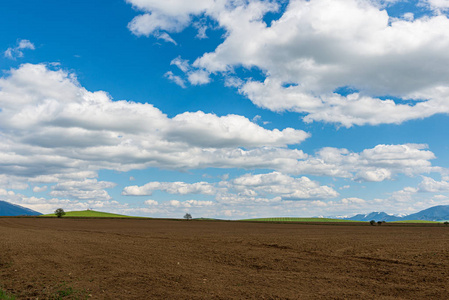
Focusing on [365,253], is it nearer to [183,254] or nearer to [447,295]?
[447,295]

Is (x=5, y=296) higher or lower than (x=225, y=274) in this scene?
lower

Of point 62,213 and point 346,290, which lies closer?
point 346,290

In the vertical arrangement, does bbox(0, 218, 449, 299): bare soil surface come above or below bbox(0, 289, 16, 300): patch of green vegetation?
above

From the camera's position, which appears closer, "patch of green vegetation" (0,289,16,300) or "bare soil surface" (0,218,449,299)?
"patch of green vegetation" (0,289,16,300)

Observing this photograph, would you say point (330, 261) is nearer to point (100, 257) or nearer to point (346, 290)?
point (346, 290)

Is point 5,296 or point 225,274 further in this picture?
point 225,274

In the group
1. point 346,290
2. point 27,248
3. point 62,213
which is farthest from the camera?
point 62,213

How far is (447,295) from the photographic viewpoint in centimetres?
1506

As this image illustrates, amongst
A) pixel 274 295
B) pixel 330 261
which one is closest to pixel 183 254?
pixel 330 261

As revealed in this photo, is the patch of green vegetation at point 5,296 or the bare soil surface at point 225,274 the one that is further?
the bare soil surface at point 225,274

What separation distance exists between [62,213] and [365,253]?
16418 cm

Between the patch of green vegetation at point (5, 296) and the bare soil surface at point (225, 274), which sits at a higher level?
the bare soil surface at point (225, 274)

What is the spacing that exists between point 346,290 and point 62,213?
6738 inches

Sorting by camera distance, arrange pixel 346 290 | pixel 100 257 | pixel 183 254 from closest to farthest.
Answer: pixel 346 290
pixel 100 257
pixel 183 254
